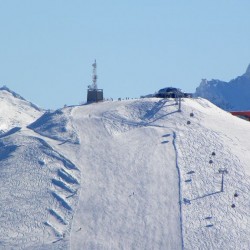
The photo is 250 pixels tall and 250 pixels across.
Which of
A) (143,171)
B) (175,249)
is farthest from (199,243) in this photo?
(143,171)

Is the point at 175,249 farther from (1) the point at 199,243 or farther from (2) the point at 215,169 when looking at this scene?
(2) the point at 215,169

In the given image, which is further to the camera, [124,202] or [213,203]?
[213,203]

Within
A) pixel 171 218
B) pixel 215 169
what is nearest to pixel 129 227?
pixel 171 218

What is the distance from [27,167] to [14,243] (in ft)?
61.5

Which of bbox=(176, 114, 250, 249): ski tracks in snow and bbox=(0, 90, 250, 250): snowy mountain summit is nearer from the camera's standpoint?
bbox=(0, 90, 250, 250): snowy mountain summit

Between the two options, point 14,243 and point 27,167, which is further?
point 27,167

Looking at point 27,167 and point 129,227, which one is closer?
point 129,227

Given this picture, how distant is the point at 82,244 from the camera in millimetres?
180000

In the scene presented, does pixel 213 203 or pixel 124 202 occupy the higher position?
pixel 124 202

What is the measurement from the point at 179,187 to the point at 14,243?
2228cm

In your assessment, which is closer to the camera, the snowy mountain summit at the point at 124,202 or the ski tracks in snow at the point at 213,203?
the snowy mountain summit at the point at 124,202

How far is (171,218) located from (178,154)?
15.9 metres

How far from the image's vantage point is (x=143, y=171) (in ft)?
643

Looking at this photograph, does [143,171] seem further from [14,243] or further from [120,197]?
[14,243]
